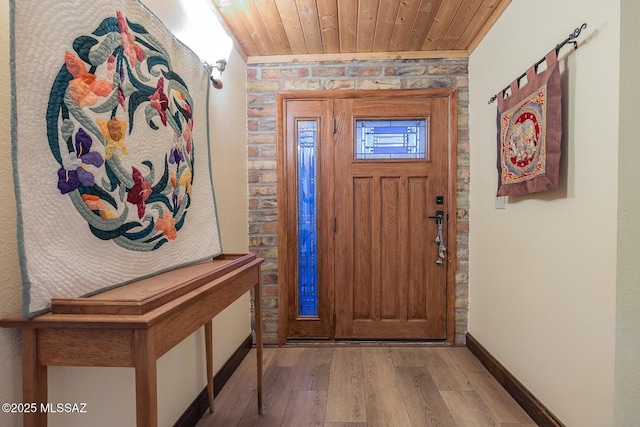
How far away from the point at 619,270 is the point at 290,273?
2010 millimetres

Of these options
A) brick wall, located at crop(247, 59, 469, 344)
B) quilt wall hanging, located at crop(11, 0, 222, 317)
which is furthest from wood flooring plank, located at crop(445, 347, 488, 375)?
quilt wall hanging, located at crop(11, 0, 222, 317)

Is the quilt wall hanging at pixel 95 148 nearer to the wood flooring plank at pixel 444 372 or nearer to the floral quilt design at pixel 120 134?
the floral quilt design at pixel 120 134

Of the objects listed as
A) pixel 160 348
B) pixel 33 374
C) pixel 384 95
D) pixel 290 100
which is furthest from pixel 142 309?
pixel 384 95

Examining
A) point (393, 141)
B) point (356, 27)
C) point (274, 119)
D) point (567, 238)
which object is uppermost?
point (356, 27)

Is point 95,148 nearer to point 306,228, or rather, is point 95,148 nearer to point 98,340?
point 98,340

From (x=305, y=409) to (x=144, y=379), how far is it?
4.16 ft

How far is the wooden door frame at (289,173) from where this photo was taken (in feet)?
8.36

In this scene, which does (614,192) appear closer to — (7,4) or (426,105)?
(426,105)

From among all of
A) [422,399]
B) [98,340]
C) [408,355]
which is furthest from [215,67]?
[408,355]

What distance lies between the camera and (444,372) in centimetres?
217

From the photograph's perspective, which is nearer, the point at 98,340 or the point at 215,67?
the point at 98,340

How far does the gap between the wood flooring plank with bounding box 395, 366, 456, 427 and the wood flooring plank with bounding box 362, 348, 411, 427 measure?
1.5 inches

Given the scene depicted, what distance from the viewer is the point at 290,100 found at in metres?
2.62

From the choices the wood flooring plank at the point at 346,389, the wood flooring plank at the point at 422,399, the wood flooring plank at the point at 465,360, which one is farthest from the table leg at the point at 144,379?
the wood flooring plank at the point at 465,360
